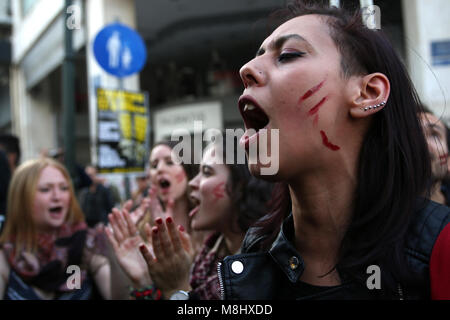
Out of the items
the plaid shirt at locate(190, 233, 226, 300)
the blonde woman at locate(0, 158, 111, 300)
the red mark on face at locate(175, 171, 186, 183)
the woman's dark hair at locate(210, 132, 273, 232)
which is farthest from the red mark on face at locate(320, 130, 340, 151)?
the red mark on face at locate(175, 171, 186, 183)

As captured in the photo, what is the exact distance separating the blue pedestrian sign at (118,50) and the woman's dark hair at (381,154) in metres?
3.87

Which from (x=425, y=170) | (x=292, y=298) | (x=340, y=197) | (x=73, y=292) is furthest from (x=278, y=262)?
(x=73, y=292)

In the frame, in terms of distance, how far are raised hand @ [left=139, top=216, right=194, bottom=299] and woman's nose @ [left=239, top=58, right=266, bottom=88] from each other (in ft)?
2.00

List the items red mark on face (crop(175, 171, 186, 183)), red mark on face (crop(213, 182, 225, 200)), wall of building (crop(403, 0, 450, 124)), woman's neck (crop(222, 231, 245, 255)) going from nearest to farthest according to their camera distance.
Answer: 1. woman's neck (crop(222, 231, 245, 255))
2. red mark on face (crop(213, 182, 225, 200))
3. red mark on face (crop(175, 171, 186, 183))
4. wall of building (crop(403, 0, 450, 124))

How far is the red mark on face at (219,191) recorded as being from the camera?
2.31 meters

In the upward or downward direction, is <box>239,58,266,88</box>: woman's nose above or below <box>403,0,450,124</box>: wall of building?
below

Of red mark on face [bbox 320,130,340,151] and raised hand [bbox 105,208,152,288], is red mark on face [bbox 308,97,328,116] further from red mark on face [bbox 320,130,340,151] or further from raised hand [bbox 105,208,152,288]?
raised hand [bbox 105,208,152,288]

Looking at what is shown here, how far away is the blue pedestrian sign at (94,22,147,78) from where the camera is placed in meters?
4.74

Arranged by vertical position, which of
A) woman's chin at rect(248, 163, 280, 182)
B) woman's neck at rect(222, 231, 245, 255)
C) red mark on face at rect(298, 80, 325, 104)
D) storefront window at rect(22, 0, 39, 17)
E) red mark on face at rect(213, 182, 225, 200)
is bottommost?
woman's neck at rect(222, 231, 245, 255)

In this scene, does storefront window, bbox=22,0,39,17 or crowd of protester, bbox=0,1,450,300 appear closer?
crowd of protester, bbox=0,1,450,300

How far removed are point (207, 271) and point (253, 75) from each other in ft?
4.24

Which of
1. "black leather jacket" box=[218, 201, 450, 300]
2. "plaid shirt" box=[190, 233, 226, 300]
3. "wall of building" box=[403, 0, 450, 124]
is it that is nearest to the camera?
"black leather jacket" box=[218, 201, 450, 300]

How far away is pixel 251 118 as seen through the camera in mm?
1223

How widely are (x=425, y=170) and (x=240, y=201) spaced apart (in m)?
1.23
